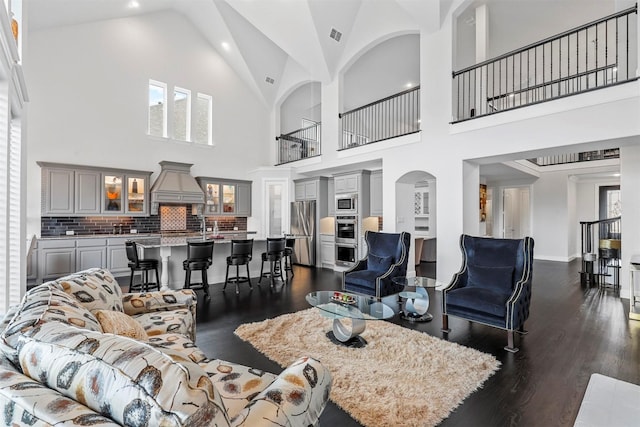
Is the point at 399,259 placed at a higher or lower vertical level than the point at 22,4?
lower

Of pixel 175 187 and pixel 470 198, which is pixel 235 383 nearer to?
pixel 470 198

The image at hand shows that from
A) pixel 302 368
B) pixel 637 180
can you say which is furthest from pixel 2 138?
pixel 637 180

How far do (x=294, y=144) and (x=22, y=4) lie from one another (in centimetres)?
712

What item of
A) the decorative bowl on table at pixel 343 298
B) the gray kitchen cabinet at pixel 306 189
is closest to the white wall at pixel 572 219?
the gray kitchen cabinet at pixel 306 189

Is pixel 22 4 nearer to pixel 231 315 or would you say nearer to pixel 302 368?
pixel 231 315

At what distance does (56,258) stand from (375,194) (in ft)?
22.7

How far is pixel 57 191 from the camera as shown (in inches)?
247

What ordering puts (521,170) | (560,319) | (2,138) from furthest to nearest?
(521,170), (560,319), (2,138)

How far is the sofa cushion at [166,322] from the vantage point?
2.39 m

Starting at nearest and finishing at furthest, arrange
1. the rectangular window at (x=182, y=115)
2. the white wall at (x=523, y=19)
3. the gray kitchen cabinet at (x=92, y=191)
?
the gray kitchen cabinet at (x=92, y=191)
the white wall at (x=523, y=19)
the rectangular window at (x=182, y=115)

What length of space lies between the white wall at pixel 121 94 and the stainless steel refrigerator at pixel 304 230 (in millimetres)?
2119

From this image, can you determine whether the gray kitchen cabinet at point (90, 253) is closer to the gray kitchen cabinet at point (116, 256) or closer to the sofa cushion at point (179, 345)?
the gray kitchen cabinet at point (116, 256)

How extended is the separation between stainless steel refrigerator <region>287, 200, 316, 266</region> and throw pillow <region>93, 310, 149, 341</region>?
603 centimetres

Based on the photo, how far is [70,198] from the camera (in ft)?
21.1
